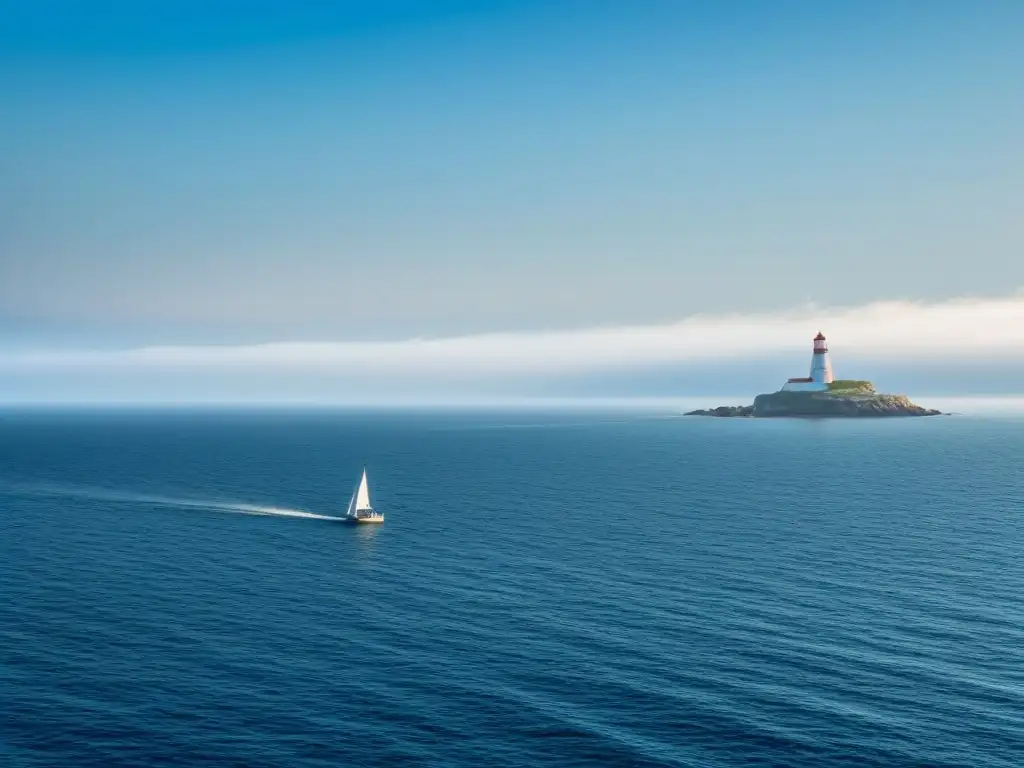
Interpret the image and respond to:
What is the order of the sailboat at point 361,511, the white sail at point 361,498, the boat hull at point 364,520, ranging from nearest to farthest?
the boat hull at point 364,520
the sailboat at point 361,511
the white sail at point 361,498

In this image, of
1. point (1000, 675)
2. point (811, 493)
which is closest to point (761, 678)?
point (1000, 675)

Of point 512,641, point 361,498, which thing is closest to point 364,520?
point 361,498

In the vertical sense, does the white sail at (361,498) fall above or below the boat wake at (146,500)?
above

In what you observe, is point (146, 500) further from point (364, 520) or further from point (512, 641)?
point (512, 641)

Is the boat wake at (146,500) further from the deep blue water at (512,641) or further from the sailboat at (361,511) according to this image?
the deep blue water at (512,641)

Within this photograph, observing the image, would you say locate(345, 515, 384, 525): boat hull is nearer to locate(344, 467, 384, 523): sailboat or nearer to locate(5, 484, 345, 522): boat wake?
locate(344, 467, 384, 523): sailboat

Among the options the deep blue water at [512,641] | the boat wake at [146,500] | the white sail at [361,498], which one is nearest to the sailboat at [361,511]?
the white sail at [361,498]

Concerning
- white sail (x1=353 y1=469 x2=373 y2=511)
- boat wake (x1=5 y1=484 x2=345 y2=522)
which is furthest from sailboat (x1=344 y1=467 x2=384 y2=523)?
boat wake (x1=5 y1=484 x2=345 y2=522)
